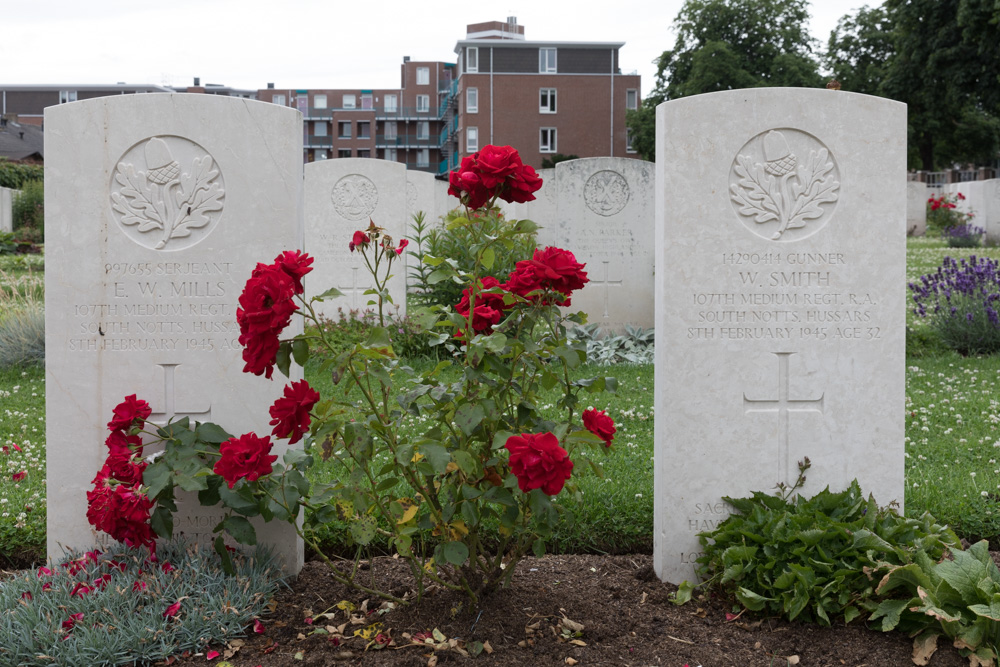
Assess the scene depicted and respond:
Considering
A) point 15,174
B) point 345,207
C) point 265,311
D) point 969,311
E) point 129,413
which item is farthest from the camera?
point 15,174

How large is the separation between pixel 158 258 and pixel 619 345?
6.88 meters

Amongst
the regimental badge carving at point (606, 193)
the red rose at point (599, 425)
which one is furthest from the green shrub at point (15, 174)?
the red rose at point (599, 425)

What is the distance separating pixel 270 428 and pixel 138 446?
53 cm

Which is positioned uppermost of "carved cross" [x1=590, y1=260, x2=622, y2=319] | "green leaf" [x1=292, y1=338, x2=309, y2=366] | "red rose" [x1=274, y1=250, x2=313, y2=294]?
"carved cross" [x1=590, y1=260, x2=622, y2=319]

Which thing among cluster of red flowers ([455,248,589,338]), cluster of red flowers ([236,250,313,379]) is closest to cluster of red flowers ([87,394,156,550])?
cluster of red flowers ([236,250,313,379])

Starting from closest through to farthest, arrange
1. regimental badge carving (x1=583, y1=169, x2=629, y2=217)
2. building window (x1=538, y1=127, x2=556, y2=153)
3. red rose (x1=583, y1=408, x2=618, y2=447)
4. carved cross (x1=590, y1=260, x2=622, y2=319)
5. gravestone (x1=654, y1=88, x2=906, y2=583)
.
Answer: red rose (x1=583, y1=408, x2=618, y2=447) → gravestone (x1=654, y1=88, x2=906, y2=583) → regimental badge carving (x1=583, y1=169, x2=629, y2=217) → carved cross (x1=590, y1=260, x2=622, y2=319) → building window (x1=538, y1=127, x2=556, y2=153)

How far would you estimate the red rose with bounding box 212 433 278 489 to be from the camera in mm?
2957

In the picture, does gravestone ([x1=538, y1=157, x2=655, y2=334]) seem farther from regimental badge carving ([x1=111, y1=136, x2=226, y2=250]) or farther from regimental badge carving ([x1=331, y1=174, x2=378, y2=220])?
regimental badge carving ([x1=111, y1=136, x2=226, y2=250])

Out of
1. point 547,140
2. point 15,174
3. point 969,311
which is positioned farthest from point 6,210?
point 547,140

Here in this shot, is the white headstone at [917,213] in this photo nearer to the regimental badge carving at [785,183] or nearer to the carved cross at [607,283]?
the carved cross at [607,283]

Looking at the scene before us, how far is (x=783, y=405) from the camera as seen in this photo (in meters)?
3.57

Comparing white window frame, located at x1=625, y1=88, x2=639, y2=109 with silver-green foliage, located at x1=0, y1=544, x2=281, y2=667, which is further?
white window frame, located at x1=625, y1=88, x2=639, y2=109

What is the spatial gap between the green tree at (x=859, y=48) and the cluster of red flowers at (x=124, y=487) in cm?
3886

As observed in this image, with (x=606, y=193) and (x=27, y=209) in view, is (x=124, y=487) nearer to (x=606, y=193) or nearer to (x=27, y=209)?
(x=606, y=193)
